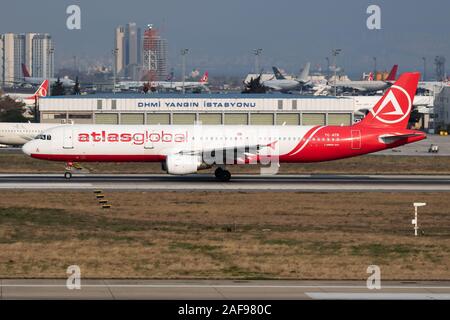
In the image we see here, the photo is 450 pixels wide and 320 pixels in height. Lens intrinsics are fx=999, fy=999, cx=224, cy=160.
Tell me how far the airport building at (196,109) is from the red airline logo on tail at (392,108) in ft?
120

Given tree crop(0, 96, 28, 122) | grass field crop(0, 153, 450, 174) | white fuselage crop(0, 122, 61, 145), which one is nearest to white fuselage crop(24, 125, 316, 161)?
grass field crop(0, 153, 450, 174)

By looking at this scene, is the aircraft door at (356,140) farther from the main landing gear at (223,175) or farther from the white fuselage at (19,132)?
the white fuselage at (19,132)

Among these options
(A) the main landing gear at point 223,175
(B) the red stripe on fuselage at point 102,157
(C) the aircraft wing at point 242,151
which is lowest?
(A) the main landing gear at point 223,175

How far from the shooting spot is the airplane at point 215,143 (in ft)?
210

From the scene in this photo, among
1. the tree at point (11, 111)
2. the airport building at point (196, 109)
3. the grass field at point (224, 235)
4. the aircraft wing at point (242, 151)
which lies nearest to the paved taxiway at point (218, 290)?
the grass field at point (224, 235)

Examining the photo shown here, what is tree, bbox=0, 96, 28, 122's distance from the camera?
139875 mm

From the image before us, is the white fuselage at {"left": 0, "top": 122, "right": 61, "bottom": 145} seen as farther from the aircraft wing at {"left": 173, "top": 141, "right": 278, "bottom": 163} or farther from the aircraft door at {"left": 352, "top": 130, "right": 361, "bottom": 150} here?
the aircraft door at {"left": 352, "top": 130, "right": 361, "bottom": 150}

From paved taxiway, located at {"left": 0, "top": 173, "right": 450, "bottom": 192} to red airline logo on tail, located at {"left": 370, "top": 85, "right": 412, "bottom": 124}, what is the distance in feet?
13.8

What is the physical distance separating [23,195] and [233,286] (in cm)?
2802

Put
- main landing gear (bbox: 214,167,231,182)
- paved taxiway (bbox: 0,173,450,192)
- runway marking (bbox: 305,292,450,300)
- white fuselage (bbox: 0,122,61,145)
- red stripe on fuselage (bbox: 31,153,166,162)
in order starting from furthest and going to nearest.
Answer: white fuselage (bbox: 0,122,61,145), main landing gear (bbox: 214,167,231,182), red stripe on fuselage (bbox: 31,153,166,162), paved taxiway (bbox: 0,173,450,192), runway marking (bbox: 305,292,450,300)

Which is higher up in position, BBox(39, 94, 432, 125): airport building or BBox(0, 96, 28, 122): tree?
BBox(39, 94, 432, 125): airport building

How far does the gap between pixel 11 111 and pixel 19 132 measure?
5041 centimetres

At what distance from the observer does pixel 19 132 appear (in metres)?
98.3

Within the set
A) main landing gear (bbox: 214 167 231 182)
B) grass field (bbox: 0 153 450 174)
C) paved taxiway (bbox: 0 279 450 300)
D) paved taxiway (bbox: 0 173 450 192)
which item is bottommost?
grass field (bbox: 0 153 450 174)
